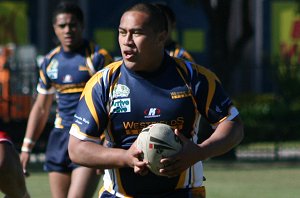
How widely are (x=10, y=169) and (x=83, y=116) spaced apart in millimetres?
683

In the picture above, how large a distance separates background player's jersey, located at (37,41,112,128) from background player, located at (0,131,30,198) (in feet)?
9.92

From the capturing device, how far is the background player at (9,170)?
21.7ft

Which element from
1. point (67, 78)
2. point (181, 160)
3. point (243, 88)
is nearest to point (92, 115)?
point (181, 160)

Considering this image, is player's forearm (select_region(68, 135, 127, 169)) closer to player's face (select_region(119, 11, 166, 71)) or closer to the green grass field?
player's face (select_region(119, 11, 166, 71))

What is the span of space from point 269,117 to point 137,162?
16467 mm

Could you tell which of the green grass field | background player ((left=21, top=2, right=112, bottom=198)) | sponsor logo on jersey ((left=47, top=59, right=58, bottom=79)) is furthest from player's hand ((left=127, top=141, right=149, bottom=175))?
the green grass field

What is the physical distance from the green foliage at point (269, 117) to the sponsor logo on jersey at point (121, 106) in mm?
15321

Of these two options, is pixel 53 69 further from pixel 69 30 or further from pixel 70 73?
pixel 69 30

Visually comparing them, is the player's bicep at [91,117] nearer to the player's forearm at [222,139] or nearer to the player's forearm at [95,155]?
the player's forearm at [95,155]

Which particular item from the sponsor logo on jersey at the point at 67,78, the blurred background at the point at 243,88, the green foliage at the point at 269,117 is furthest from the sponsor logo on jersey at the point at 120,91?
the green foliage at the point at 269,117

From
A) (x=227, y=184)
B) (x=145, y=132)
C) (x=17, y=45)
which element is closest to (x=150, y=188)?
(x=145, y=132)

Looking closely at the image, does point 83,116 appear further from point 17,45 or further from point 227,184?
point 17,45

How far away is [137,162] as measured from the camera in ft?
19.4

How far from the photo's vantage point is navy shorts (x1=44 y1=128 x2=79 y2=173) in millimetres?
9789
